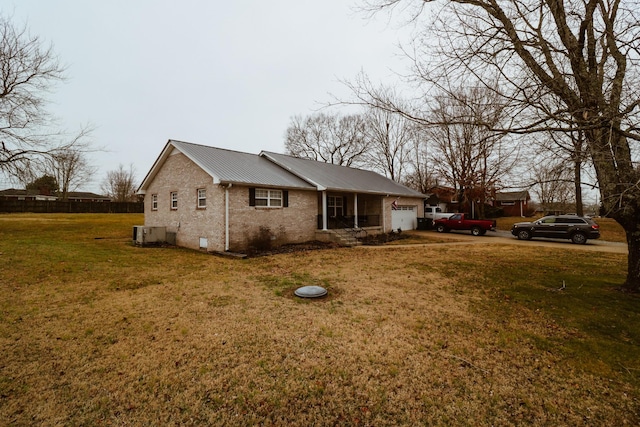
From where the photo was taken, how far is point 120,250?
12.8 metres

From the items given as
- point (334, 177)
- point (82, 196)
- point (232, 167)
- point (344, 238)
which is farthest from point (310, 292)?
point (82, 196)

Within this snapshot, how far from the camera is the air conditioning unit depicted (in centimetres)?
1455

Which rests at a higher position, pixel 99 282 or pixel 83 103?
pixel 83 103

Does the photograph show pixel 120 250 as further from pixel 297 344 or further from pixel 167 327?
pixel 297 344

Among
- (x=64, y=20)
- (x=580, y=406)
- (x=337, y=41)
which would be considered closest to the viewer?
(x=580, y=406)

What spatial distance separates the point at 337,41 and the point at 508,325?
8.21m

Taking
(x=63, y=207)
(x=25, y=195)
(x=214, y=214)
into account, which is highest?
(x=25, y=195)

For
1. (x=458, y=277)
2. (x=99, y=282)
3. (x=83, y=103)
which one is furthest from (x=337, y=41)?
(x=83, y=103)

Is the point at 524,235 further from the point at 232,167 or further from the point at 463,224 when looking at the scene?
the point at 232,167

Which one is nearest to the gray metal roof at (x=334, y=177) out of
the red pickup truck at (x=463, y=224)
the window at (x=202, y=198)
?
the red pickup truck at (x=463, y=224)

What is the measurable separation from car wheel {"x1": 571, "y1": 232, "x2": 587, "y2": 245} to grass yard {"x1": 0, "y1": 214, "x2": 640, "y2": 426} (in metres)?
9.91

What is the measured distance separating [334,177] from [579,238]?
14908 mm

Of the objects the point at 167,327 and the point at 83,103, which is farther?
the point at 83,103

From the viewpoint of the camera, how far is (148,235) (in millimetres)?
14734
